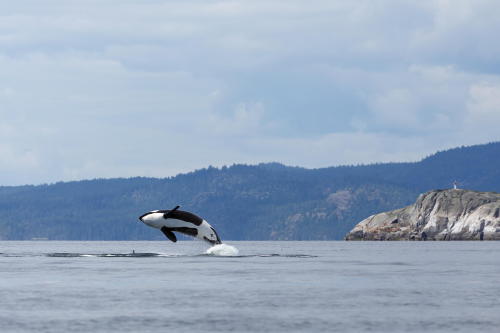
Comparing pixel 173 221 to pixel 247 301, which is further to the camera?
pixel 173 221

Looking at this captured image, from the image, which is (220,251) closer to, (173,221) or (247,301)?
(173,221)

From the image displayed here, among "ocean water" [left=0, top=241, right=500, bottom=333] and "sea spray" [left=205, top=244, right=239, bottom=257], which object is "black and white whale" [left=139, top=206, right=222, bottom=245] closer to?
"sea spray" [left=205, top=244, right=239, bottom=257]

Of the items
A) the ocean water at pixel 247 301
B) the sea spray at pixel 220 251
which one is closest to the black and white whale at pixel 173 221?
the sea spray at pixel 220 251

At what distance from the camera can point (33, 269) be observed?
A: 85812mm

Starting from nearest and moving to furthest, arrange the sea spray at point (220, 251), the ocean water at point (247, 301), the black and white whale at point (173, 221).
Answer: the ocean water at point (247, 301)
the black and white whale at point (173, 221)
the sea spray at point (220, 251)

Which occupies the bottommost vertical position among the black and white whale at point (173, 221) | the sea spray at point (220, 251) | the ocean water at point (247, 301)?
the ocean water at point (247, 301)

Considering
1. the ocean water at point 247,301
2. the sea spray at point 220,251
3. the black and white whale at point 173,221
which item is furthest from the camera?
the sea spray at point 220,251

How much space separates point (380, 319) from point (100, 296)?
1776 centimetres

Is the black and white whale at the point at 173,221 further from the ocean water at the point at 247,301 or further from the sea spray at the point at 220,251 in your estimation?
the ocean water at the point at 247,301

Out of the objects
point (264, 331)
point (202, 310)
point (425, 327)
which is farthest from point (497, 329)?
point (202, 310)

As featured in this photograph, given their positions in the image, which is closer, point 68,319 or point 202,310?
point 68,319

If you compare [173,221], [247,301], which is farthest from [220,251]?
[247,301]

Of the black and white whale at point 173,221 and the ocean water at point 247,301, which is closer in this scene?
the ocean water at point 247,301

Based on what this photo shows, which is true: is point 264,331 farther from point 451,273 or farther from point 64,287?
point 451,273
